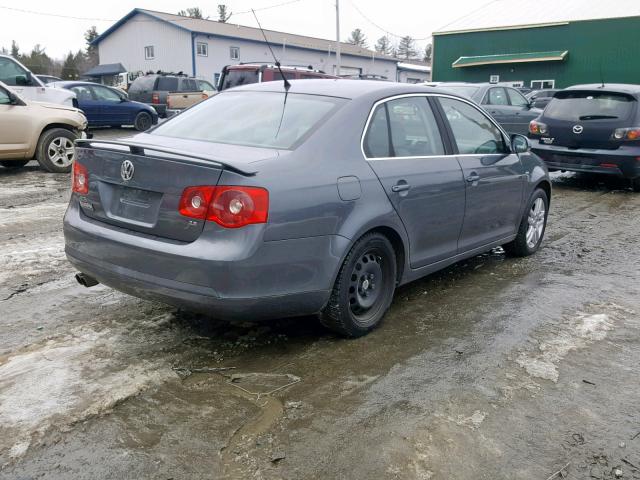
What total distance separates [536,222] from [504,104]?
322 inches

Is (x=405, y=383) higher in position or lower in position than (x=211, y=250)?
lower

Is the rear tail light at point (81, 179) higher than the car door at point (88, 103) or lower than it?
lower

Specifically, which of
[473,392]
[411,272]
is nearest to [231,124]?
[411,272]

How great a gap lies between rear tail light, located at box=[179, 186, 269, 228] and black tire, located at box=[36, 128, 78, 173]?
319 inches

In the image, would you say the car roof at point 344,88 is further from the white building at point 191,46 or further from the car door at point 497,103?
the white building at point 191,46

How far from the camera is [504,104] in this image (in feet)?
44.8

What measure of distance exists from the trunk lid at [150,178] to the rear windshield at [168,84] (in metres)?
20.0

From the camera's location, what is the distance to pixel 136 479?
2.57 metres

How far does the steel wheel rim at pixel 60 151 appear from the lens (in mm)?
10625

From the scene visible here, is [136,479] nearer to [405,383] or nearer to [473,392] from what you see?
[405,383]

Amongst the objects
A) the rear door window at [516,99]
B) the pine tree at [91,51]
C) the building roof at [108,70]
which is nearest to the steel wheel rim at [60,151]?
the rear door window at [516,99]

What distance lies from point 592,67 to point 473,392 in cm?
3472

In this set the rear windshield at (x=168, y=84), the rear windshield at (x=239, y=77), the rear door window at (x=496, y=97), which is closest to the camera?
the rear door window at (x=496, y=97)

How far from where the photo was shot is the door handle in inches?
159
